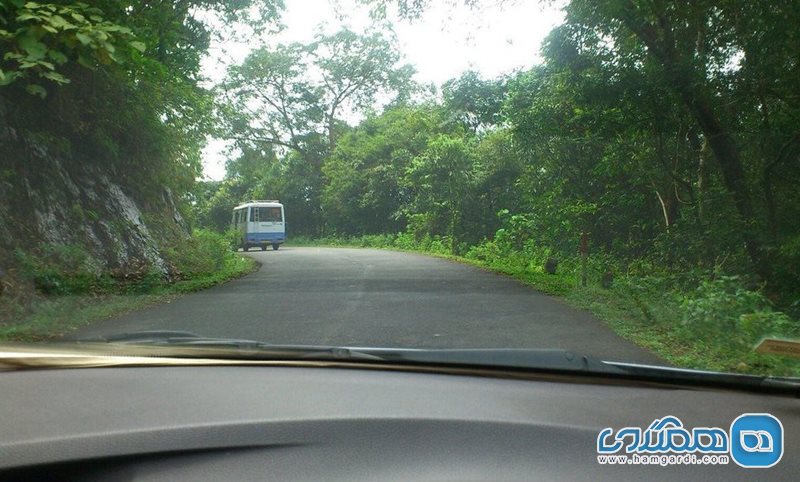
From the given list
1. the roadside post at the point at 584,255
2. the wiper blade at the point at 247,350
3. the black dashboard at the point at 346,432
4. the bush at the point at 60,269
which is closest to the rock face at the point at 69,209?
the bush at the point at 60,269

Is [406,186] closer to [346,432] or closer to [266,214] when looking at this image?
[266,214]

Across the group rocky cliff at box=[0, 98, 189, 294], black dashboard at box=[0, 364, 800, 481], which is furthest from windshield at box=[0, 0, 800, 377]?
black dashboard at box=[0, 364, 800, 481]

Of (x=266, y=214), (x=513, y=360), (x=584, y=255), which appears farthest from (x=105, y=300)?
(x=513, y=360)

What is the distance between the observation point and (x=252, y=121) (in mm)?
6598

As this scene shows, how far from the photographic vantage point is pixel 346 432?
1.81 m

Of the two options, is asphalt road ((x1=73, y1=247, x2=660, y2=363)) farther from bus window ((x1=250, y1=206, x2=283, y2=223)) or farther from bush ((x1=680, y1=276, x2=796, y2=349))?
bus window ((x1=250, y1=206, x2=283, y2=223))

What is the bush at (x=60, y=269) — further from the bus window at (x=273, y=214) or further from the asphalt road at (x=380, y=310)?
the bus window at (x=273, y=214)

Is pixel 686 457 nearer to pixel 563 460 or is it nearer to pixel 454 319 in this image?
pixel 563 460

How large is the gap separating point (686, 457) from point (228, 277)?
878 centimetres

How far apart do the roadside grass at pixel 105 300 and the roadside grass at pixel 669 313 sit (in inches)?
68.0

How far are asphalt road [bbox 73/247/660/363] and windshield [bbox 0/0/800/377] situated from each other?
54 mm

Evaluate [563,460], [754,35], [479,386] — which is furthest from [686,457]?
[754,35]

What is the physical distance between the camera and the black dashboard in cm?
173

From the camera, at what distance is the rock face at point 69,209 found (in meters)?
8.75
